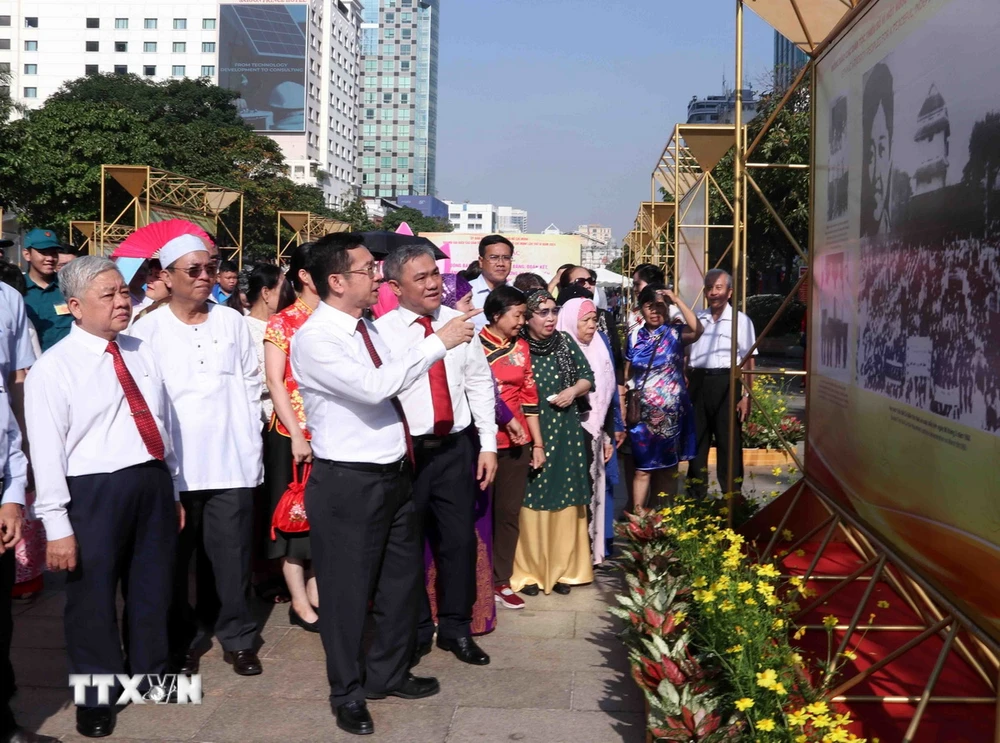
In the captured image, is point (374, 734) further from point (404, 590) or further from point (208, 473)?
point (208, 473)

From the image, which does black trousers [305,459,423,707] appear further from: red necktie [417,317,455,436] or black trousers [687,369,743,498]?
black trousers [687,369,743,498]

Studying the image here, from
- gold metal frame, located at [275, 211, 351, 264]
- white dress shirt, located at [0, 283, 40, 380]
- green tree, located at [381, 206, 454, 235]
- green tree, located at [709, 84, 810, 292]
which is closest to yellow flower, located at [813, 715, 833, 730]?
white dress shirt, located at [0, 283, 40, 380]

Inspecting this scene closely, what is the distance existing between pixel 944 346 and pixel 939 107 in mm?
783

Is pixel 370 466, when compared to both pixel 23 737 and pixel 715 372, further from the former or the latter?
pixel 715 372

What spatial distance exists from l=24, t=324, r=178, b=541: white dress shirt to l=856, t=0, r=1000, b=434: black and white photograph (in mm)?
2829

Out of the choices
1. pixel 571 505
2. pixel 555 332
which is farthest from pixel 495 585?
pixel 555 332

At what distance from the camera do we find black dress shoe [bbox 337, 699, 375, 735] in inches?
162

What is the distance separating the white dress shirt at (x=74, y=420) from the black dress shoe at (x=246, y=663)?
1.15 metres

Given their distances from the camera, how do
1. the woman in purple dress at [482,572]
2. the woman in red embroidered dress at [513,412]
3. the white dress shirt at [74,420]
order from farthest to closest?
1. the woman in red embroidered dress at [513,412]
2. the woman in purple dress at [482,572]
3. the white dress shirt at [74,420]

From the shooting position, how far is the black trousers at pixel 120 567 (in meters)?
4.02

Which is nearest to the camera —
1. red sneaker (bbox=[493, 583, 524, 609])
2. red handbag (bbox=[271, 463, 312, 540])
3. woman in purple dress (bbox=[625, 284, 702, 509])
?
red handbag (bbox=[271, 463, 312, 540])

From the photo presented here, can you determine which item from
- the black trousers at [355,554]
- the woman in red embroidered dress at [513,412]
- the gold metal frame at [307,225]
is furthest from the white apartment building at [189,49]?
the black trousers at [355,554]

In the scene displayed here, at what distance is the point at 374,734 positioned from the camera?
4.13 metres

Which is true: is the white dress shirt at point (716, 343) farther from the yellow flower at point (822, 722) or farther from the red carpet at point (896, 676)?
the yellow flower at point (822, 722)
